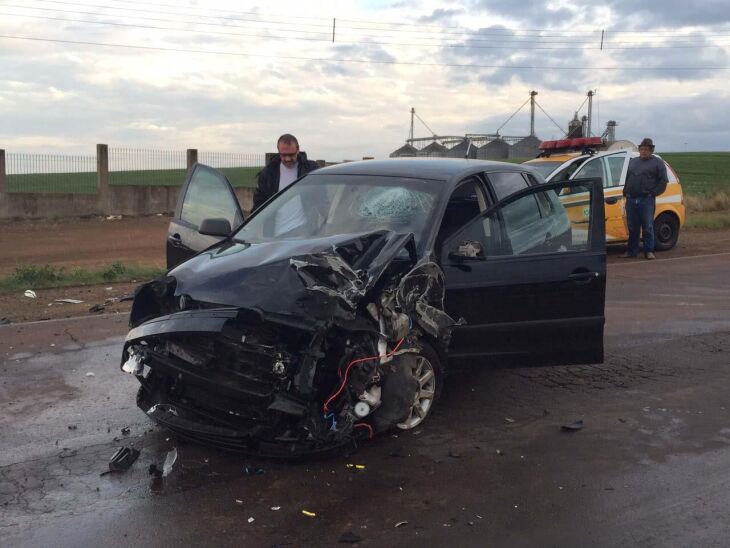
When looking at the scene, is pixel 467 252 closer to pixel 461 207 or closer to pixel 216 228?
pixel 461 207

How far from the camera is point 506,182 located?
248 inches

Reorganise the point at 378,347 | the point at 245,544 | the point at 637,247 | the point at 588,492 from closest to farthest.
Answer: the point at 245,544, the point at 588,492, the point at 378,347, the point at 637,247

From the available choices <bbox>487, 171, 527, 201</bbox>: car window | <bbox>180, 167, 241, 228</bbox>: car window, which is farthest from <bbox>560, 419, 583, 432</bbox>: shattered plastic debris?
<bbox>180, 167, 241, 228</bbox>: car window

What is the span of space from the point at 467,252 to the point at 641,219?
9.46 m

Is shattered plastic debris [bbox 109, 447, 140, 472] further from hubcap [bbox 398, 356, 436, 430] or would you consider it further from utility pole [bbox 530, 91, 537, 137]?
utility pole [bbox 530, 91, 537, 137]

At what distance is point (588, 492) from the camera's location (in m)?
4.34

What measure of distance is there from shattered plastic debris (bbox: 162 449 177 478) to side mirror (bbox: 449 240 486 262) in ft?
7.09

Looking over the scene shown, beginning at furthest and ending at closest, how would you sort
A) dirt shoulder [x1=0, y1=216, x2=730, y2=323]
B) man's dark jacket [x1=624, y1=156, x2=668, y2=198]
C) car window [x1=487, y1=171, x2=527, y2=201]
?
man's dark jacket [x1=624, y1=156, x2=668, y2=198]
dirt shoulder [x1=0, y1=216, x2=730, y2=323]
car window [x1=487, y1=171, x2=527, y2=201]

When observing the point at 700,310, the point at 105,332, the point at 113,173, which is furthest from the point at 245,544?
the point at 113,173

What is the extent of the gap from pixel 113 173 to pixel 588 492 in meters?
21.2

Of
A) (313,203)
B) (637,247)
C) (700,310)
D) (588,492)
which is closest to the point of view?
(588,492)

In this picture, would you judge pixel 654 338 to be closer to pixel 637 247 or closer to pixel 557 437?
pixel 557 437


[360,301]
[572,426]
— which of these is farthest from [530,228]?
[360,301]

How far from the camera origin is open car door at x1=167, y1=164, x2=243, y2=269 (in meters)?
6.57
